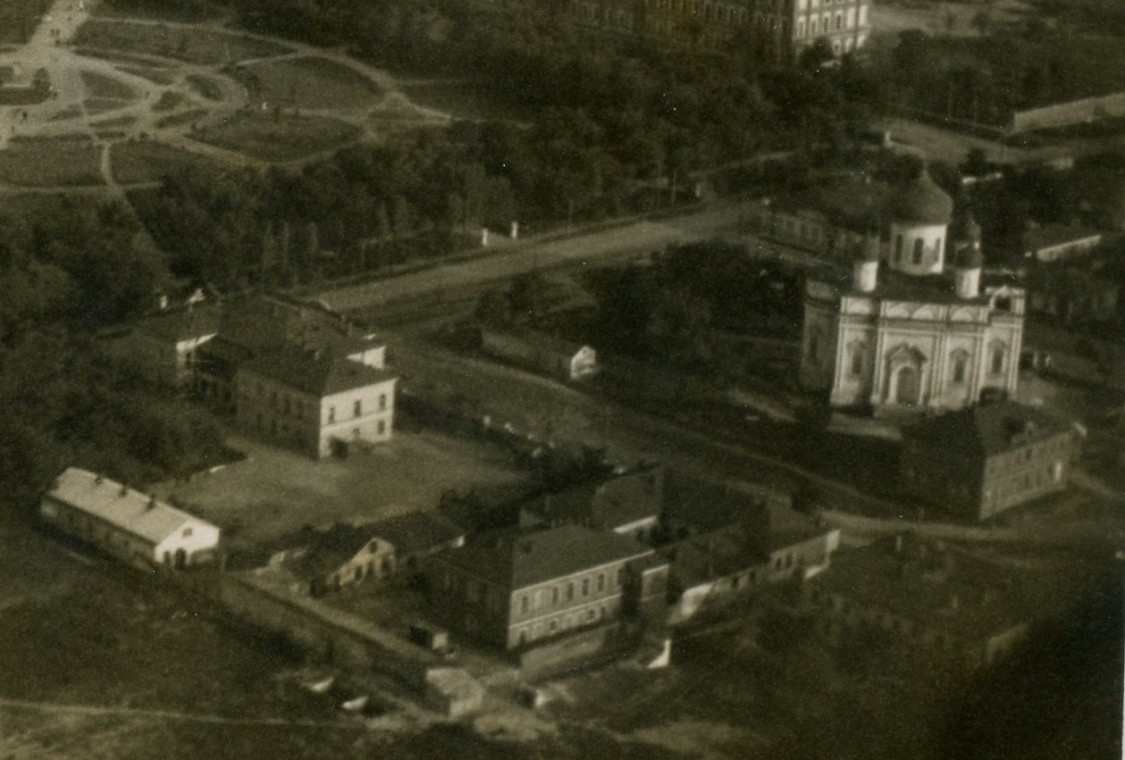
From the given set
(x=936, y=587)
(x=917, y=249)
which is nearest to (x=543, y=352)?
(x=917, y=249)

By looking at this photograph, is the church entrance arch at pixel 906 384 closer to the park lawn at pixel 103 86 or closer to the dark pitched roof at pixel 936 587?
the dark pitched roof at pixel 936 587

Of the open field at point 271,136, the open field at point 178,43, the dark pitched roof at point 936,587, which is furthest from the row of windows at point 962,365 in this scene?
the open field at point 178,43

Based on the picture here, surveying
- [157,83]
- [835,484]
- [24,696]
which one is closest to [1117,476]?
[835,484]

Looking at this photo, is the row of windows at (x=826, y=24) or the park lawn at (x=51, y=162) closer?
the row of windows at (x=826, y=24)

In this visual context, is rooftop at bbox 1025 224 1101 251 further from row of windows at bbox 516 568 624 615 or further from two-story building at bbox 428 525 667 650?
row of windows at bbox 516 568 624 615

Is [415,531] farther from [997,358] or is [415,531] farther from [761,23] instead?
[761,23]

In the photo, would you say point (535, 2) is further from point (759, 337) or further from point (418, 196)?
point (759, 337)
